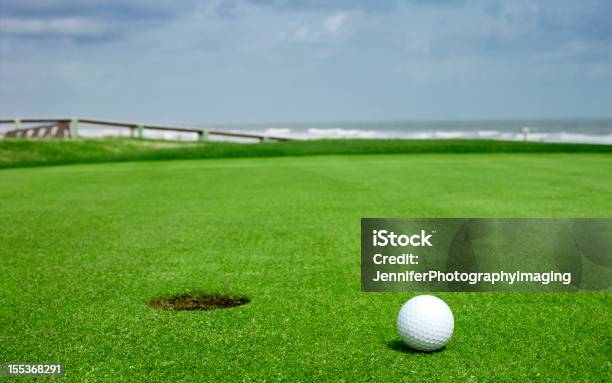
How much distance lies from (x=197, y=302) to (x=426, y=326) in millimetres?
2067

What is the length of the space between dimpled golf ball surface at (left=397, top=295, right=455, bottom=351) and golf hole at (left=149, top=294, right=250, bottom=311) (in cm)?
156

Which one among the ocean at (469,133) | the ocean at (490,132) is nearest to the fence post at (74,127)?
the ocean at (469,133)

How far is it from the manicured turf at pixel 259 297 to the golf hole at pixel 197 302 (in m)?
0.10

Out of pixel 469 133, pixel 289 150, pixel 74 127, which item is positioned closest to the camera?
pixel 289 150

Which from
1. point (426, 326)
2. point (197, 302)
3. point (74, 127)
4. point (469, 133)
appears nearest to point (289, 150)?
point (74, 127)

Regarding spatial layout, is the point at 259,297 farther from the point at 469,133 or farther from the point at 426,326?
the point at 469,133

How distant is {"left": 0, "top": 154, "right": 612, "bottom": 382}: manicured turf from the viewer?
387cm

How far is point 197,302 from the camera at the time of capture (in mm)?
5285

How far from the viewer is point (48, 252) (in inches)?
278

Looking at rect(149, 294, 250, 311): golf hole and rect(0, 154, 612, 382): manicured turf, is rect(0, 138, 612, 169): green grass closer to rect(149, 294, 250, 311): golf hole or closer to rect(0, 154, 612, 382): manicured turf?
rect(0, 154, 612, 382): manicured turf

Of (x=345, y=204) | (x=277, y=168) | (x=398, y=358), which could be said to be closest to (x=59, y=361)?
(x=398, y=358)

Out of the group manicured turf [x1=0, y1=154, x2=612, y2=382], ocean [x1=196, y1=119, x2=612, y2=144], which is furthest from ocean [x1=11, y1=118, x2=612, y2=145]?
manicured turf [x1=0, y1=154, x2=612, y2=382]

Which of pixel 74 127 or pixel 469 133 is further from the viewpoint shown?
pixel 469 133

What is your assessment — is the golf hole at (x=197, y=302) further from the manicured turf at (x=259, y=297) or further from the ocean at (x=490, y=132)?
the ocean at (x=490, y=132)
